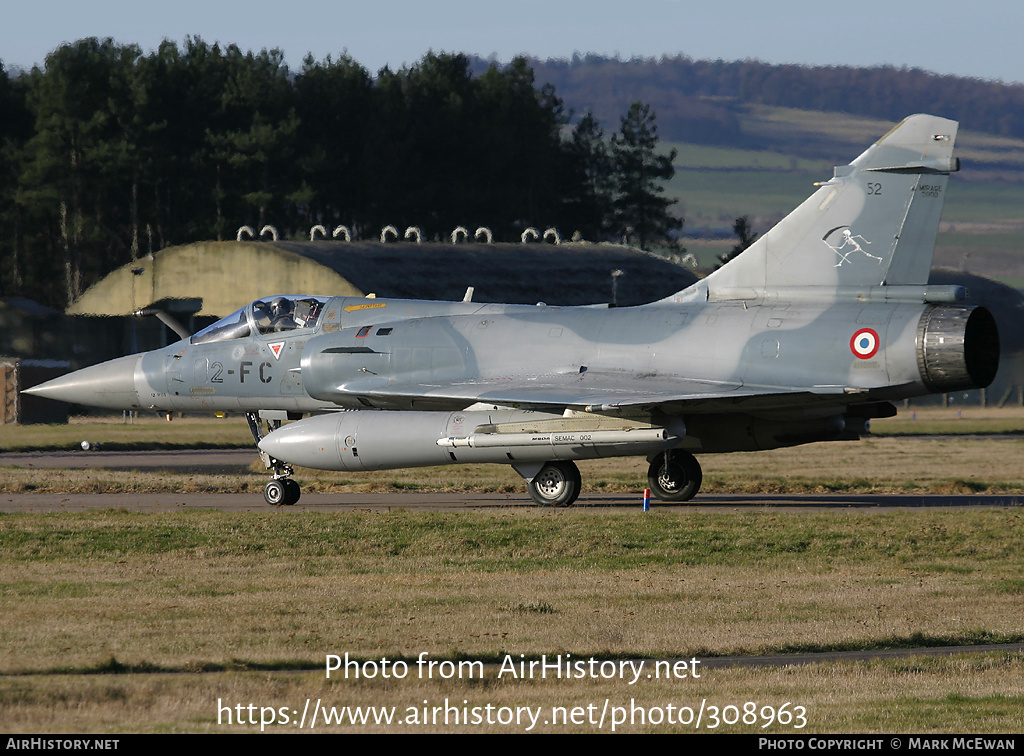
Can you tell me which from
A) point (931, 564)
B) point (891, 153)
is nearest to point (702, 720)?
point (931, 564)

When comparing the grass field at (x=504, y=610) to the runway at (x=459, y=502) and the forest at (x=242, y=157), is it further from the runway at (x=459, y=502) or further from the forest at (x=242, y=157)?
the forest at (x=242, y=157)

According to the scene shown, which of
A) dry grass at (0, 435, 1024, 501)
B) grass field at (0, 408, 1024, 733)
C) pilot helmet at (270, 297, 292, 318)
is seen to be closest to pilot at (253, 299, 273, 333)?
pilot helmet at (270, 297, 292, 318)

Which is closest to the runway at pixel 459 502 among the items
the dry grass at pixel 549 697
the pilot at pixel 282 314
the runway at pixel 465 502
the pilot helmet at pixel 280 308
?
the runway at pixel 465 502

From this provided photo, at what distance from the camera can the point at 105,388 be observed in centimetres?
2356

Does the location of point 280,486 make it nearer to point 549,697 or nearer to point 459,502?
point 459,502

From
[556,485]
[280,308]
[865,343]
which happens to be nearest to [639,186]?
[280,308]

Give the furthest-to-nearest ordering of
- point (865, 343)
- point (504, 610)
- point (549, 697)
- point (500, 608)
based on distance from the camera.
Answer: point (865, 343)
point (500, 608)
point (504, 610)
point (549, 697)

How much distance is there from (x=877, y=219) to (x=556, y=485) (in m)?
6.27

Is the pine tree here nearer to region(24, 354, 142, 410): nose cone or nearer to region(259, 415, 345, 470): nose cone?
region(24, 354, 142, 410): nose cone

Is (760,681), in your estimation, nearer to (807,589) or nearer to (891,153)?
(807,589)

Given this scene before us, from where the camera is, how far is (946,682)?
29.1ft

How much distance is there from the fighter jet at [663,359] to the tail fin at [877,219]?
1.0 inches

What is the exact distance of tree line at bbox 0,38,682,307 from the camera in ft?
255

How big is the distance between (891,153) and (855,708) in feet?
41.4
